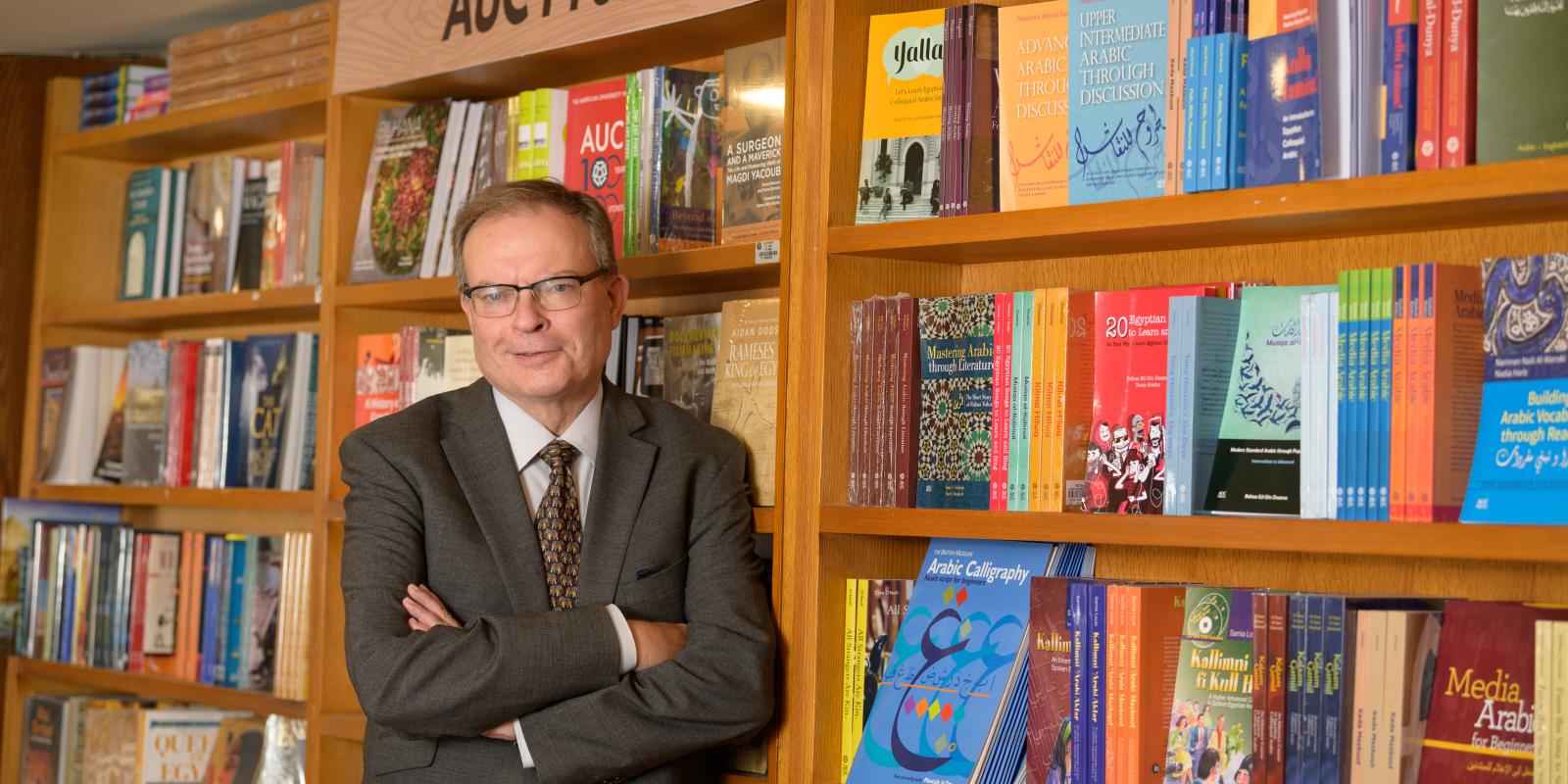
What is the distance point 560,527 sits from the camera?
2420 millimetres

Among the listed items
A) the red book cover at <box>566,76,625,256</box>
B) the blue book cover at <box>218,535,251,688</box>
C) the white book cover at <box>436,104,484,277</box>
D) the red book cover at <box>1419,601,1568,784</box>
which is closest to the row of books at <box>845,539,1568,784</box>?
the red book cover at <box>1419,601,1568,784</box>

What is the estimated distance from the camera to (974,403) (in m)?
2.32

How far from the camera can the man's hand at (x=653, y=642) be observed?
2295 mm

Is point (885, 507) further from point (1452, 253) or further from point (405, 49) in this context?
point (405, 49)

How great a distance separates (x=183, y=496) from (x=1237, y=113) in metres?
2.59

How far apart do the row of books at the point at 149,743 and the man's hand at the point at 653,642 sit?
1365 millimetres

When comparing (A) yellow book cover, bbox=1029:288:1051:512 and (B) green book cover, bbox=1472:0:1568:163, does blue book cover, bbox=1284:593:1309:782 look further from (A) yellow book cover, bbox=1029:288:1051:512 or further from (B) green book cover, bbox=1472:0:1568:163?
(B) green book cover, bbox=1472:0:1568:163

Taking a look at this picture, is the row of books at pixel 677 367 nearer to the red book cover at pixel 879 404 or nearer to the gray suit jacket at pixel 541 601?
the gray suit jacket at pixel 541 601

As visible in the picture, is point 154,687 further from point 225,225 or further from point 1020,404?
point 1020,404

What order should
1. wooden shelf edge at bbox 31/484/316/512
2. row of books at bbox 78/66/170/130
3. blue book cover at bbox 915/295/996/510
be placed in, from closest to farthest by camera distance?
1. blue book cover at bbox 915/295/996/510
2. wooden shelf edge at bbox 31/484/316/512
3. row of books at bbox 78/66/170/130

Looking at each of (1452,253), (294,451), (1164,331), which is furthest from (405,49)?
(1452,253)

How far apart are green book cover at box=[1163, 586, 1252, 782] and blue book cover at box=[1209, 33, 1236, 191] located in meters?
0.56

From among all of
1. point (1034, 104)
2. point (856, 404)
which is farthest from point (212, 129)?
point (1034, 104)

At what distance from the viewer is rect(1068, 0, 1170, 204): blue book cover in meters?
2.14
